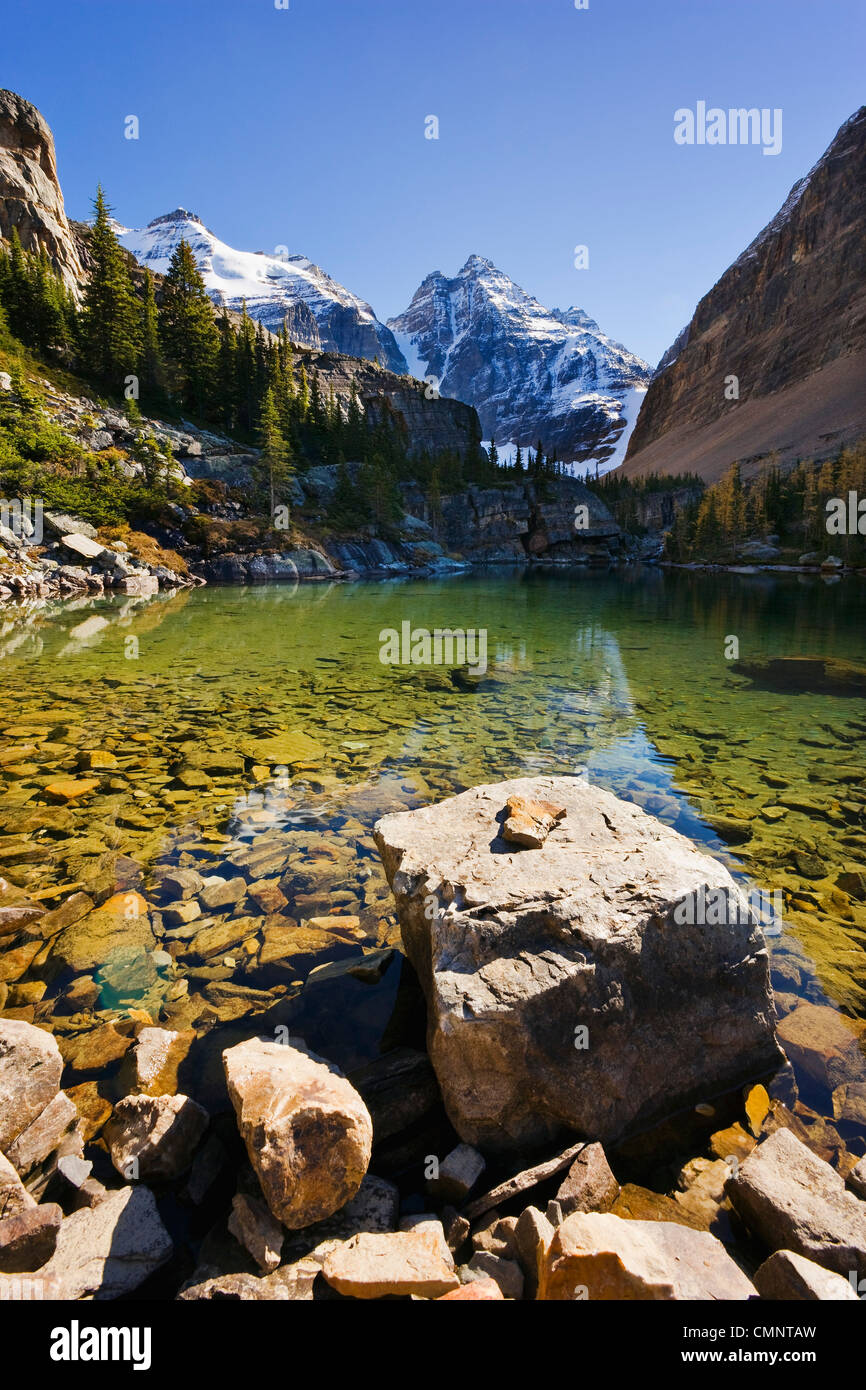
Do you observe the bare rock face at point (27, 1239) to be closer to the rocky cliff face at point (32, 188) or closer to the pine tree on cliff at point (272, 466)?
the pine tree on cliff at point (272, 466)

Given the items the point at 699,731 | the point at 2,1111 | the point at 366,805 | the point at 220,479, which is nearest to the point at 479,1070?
the point at 2,1111

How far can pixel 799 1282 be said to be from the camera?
2.47m

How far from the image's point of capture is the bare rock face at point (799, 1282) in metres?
2.46

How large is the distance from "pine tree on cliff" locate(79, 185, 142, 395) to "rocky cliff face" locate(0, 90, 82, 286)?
40.6 ft

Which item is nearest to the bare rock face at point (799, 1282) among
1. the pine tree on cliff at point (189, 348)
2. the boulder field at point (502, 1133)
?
the boulder field at point (502, 1133)

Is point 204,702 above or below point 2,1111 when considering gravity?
above

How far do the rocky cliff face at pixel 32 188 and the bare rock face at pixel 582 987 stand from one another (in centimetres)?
9708

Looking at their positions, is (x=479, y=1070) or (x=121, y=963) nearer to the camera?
(x=479, y=1070)

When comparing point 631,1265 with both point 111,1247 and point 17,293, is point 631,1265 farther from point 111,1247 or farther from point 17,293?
point 17,293

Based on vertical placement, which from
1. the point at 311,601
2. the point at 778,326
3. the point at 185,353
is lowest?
the point at 311,601

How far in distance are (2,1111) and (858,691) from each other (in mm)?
18187

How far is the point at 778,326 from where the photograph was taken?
603 feet

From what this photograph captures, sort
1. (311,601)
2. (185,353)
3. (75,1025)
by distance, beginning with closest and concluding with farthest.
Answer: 1. (75,1025)
2. (311,601)
3. (185,353)
